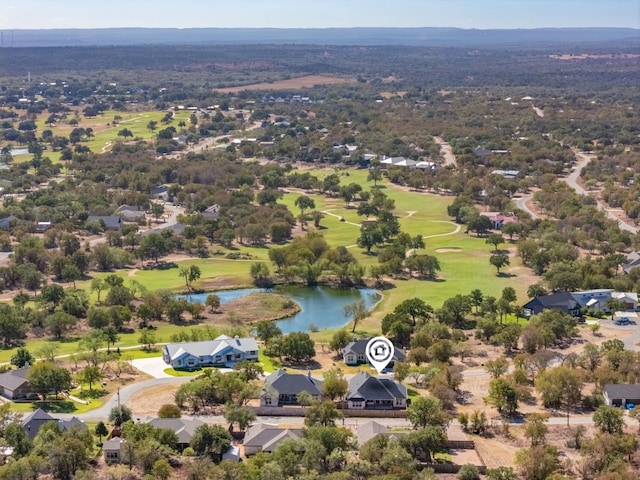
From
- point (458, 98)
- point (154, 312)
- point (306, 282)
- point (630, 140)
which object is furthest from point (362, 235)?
point (458, 98)

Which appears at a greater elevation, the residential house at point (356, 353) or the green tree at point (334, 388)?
the green tree at point (334, 388)

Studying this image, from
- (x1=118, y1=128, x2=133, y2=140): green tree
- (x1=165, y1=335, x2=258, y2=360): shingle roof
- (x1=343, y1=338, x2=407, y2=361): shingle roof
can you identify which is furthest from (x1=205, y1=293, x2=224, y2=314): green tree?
(x1=118, y1=128, x2=133, y2=140): green tree

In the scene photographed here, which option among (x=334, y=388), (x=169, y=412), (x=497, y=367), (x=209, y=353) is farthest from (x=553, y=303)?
(x=169, y=412)

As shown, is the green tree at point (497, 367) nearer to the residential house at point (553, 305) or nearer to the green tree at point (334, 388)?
the green tree at point (334, 388)

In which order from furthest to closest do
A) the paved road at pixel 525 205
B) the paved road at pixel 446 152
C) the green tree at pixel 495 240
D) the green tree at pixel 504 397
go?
1. the paved road at pixel 446 152
2. the paved road at pixel 525 205
3. the green tree at pixel 495 240
4. the green tree at pixel 504 397

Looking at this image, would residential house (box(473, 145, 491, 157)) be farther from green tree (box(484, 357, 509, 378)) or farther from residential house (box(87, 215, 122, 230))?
green tree (box(484, 357, 509, 378))

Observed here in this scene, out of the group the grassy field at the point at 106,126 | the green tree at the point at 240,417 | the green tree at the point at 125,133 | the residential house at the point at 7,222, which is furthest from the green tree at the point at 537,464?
the green tree at the point at 125,133
